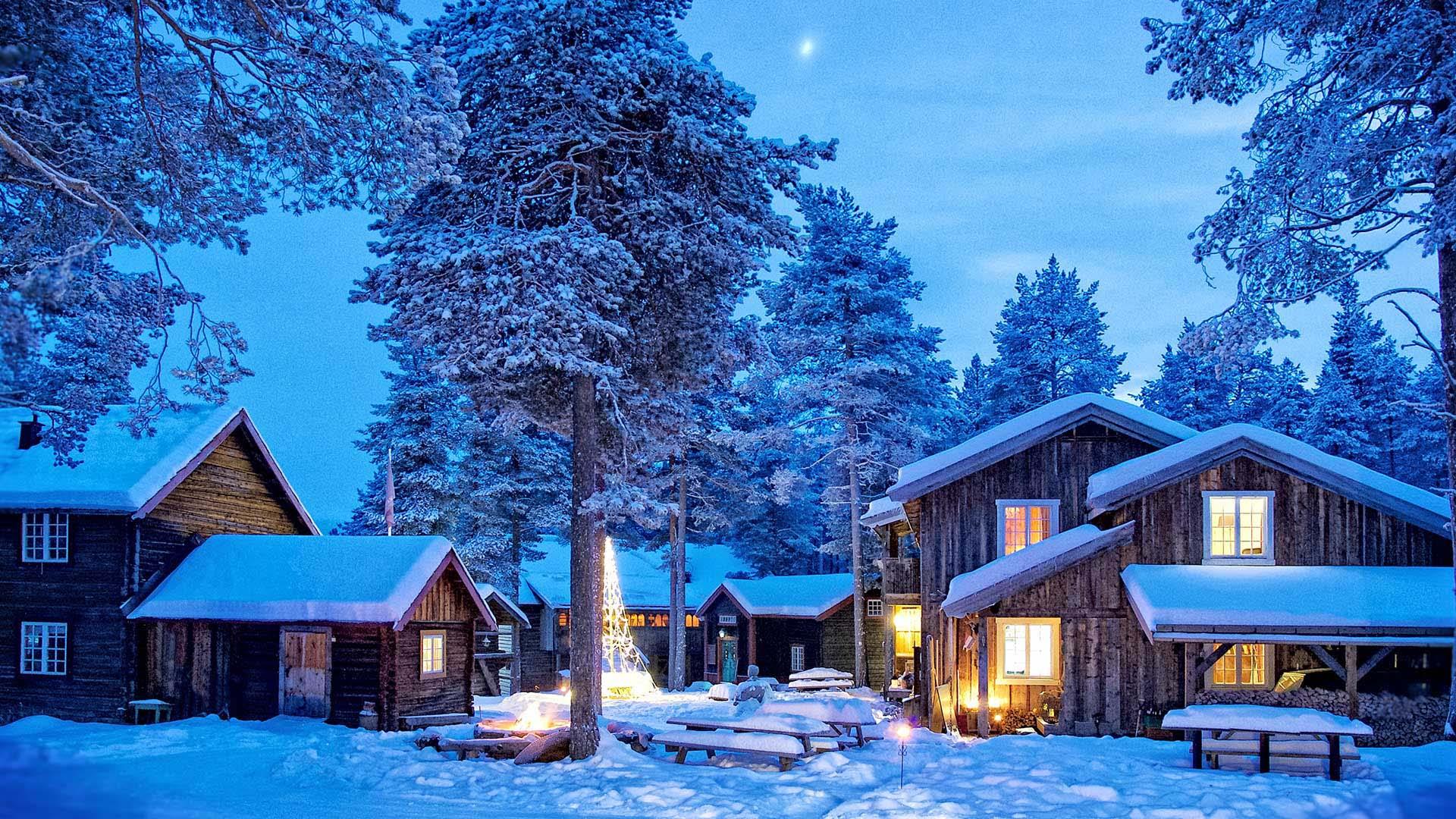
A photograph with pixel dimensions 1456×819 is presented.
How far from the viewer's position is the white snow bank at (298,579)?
79.6 feet

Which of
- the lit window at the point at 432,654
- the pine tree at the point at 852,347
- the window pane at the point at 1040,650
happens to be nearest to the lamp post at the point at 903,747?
the window pane at the point at 1040,650

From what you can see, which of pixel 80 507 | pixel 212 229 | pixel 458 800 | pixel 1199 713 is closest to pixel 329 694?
pixel 80 507

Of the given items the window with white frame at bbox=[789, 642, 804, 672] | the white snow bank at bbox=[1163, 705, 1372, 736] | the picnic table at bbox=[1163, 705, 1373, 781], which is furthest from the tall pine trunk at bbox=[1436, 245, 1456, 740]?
the window with white frame at bbox=[789, 642, 804, 672]

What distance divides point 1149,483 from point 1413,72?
348 inches

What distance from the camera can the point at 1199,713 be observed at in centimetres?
1597

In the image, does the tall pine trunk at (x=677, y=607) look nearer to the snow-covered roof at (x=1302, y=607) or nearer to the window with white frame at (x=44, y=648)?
the window with white frame at (x=44, y=648)

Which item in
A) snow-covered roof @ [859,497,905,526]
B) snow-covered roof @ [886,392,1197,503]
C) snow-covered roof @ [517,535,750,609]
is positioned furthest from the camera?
snow-covered roof @ [517,535,750,609]

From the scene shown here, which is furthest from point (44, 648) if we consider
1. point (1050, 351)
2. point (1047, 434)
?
point (1050, 351)

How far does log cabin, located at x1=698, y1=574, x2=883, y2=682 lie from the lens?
136ft

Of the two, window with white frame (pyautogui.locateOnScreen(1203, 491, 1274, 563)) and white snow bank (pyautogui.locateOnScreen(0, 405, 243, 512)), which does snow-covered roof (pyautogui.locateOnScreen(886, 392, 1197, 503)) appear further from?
white snow bank (pyautogui.locateOnScreen(0, 405, 243, 512))

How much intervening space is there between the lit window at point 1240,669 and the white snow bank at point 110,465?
76.0ft

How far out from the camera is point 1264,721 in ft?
50.4

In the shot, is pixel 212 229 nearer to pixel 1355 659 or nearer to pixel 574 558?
pixel 574 558

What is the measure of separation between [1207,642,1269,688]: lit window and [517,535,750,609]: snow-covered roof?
1155 inches
